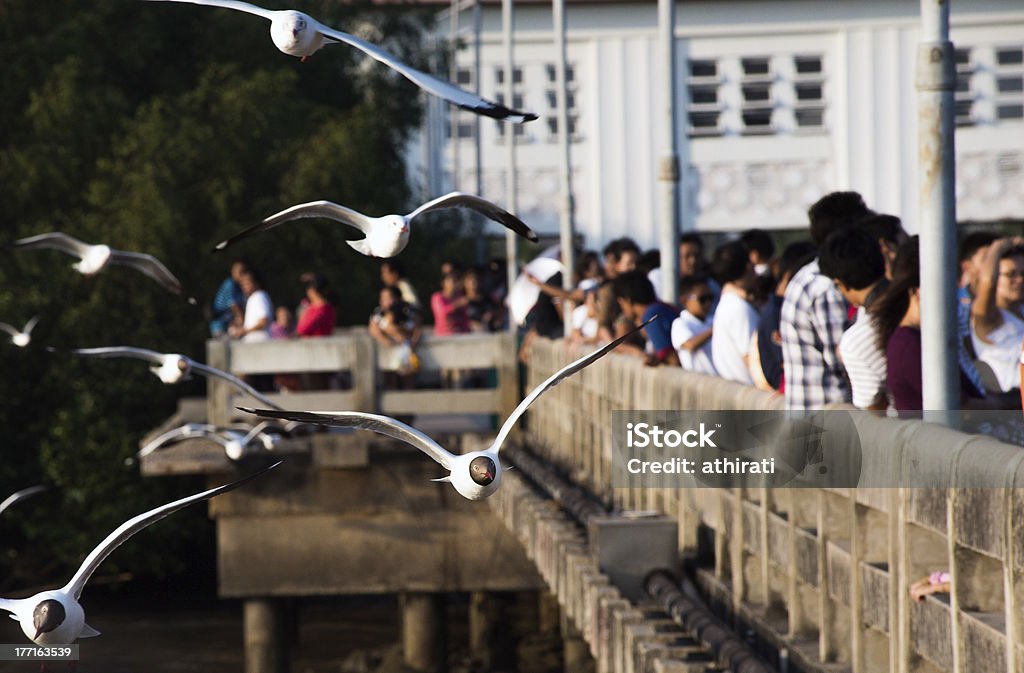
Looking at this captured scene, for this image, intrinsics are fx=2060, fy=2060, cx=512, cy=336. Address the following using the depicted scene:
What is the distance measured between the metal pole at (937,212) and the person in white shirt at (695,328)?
3131mm

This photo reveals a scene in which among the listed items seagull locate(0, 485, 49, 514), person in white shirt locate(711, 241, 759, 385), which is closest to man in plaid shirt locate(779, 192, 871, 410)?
person in white shirt locate(711, 241, 759, 385)

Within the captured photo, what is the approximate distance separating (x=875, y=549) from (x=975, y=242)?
217 cm

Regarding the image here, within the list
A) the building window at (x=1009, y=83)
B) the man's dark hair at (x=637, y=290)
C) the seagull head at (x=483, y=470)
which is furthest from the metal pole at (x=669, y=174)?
the building window at (x=1009, y=83)

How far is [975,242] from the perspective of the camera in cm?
819

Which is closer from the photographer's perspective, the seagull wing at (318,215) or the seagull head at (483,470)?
the seagull head at (483,470)

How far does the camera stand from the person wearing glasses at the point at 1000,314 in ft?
23.6

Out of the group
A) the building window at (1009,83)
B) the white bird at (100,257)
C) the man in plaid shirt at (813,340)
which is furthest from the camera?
the building window at (1009,83)

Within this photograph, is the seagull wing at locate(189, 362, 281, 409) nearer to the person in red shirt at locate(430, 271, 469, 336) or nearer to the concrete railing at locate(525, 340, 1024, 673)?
the concrete railing at locate(525, 340, 1024, 673)

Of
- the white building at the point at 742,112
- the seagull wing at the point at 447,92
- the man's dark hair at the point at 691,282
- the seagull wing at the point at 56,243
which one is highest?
the white building at the point at 742,112

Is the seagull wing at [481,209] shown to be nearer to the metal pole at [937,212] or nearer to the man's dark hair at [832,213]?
the metal pole at [937,212]

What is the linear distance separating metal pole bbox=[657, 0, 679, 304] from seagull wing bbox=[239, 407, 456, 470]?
7.43 meters

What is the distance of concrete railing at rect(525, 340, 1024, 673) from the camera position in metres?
4.98

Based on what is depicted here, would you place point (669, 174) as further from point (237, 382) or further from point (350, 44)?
point (350, 44)

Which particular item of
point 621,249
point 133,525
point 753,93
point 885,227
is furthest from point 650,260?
point 753,93
